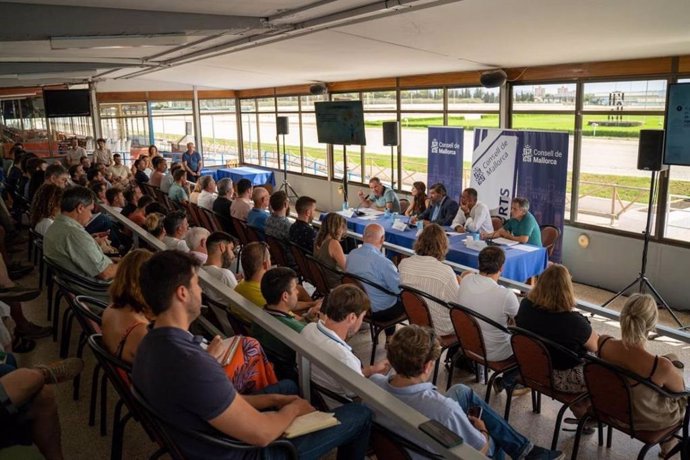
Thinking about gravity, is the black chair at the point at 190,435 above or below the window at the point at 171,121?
below

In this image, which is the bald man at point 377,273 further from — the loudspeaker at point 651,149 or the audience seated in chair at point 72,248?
the loudspeaker at point 651,149

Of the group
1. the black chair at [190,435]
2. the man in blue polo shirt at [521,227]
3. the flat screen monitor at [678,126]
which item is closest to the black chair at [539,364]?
the black chair at [190,435]

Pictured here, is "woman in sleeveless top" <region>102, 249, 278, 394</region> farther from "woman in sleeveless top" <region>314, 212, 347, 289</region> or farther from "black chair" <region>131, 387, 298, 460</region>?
"woman in sleeveless top" <region>314, 212, 347, 289</region>

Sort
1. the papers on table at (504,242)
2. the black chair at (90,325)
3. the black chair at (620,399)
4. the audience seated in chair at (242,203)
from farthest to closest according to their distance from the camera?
the audience seated in chair at (242,203)
the papers on table at (504,242)
the black chair at (90,325)
the black chair at (620,399)

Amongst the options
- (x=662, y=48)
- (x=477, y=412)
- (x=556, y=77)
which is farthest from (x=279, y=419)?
(x=556, y=77)

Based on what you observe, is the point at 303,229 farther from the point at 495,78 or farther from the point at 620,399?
the point at 495,78

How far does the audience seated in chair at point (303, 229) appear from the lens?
512 centimetres

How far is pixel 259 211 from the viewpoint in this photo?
19.1 ft

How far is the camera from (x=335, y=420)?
1.74 m

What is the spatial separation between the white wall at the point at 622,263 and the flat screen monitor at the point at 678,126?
134cm

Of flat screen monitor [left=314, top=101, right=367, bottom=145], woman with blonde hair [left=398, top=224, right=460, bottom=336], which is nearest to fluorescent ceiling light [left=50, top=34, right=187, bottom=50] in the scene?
woman with blonde hair [left=398, top=224, right=460, bottom=336]

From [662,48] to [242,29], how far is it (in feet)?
13.8

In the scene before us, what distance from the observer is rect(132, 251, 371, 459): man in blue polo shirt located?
1604mm

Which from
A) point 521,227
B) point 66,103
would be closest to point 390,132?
point 521,227
